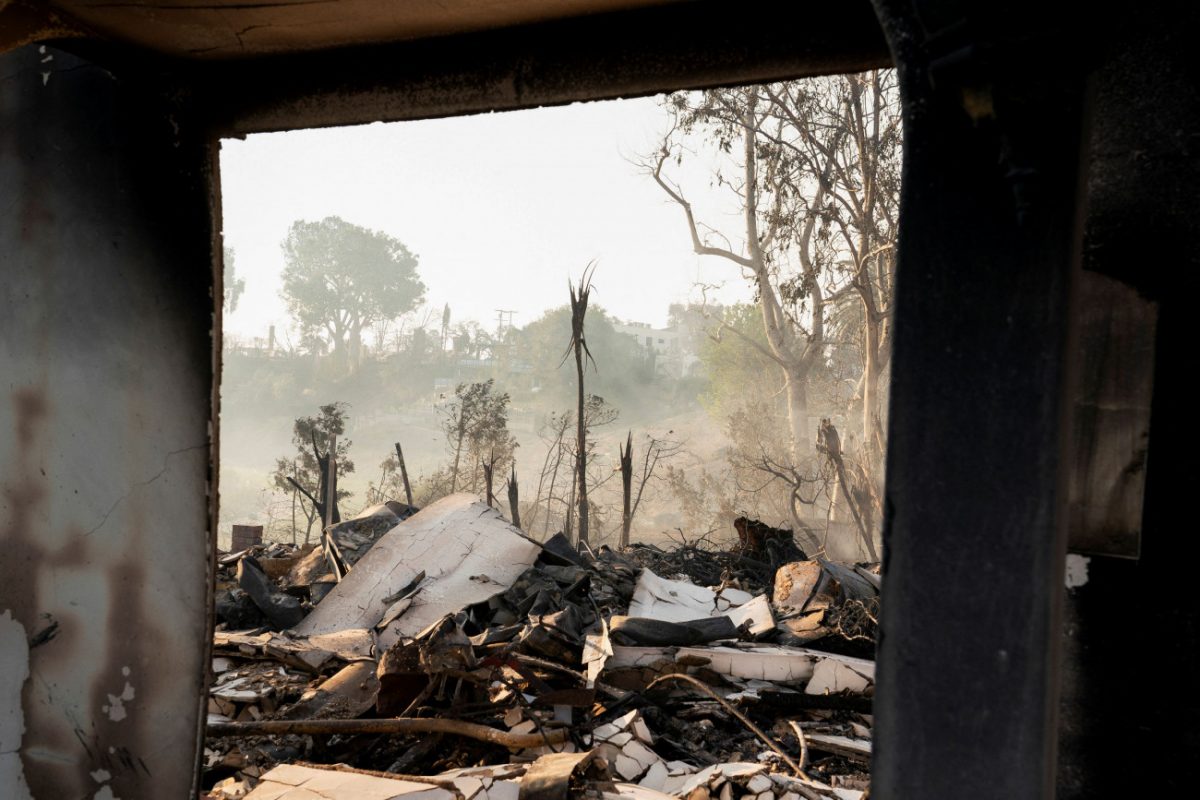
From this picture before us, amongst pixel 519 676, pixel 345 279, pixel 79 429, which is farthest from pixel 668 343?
pixel 79 429

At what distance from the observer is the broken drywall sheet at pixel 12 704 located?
2145 mm

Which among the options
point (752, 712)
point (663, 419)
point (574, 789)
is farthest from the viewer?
point (663, 419)

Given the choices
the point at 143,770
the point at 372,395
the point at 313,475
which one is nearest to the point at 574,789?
the point at 143,770

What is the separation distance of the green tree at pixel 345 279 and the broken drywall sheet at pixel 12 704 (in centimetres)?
6086

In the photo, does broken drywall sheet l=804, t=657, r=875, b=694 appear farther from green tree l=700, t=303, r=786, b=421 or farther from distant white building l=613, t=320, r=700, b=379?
distant white building l=613, t=320, r=700, b=379

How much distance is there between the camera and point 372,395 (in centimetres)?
5700

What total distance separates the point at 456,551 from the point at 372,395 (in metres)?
52.3

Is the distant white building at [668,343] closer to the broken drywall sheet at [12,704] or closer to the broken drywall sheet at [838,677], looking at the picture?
the broken drywall sheet at [838,677]

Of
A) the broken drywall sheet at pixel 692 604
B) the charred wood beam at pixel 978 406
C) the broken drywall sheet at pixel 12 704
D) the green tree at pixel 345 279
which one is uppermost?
the green tree at pixel 345 279

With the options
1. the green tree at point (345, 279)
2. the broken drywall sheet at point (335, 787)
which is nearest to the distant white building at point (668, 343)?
the green tree at point (345, 279)

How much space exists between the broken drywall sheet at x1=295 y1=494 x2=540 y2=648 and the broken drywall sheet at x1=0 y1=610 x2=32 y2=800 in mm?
3570

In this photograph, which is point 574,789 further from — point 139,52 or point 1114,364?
point 139,52

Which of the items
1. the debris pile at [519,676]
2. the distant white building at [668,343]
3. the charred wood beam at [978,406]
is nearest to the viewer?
the charred wood beam at [978,406]

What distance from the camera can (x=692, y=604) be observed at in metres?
6.96
